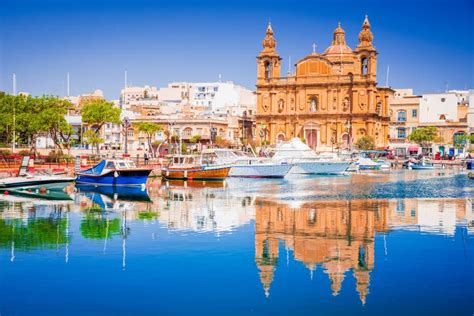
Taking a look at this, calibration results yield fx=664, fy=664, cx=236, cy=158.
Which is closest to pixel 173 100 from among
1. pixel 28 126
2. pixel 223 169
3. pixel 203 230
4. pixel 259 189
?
pixel 28 126

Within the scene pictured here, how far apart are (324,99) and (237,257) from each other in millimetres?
75373

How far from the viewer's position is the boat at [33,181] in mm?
40125

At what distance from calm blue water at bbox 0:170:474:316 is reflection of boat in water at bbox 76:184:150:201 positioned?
10.8ft

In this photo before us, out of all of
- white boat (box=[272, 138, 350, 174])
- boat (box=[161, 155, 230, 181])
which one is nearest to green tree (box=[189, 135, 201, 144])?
white boat (box=[272, 138, 350, 174])

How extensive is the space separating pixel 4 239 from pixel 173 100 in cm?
11200

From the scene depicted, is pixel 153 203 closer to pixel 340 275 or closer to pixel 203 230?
pixel 203 230

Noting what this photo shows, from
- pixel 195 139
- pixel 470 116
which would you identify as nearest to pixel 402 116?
pixel 470 116

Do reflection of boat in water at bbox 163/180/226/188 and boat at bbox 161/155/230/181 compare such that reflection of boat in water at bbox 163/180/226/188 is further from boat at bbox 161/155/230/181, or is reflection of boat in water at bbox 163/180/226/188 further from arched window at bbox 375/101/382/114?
arched window at bbox 375/101/382/114

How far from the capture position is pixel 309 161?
62.5 meters

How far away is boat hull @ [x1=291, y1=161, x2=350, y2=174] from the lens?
204 feet

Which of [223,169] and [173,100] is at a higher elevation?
[173,100]

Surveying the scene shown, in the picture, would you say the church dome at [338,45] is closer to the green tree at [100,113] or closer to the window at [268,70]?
the window at [268,70]

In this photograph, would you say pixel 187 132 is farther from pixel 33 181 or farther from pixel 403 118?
pixel 33 181

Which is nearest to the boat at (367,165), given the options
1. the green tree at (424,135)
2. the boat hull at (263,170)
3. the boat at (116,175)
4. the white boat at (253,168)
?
the white boat at (253,168)
